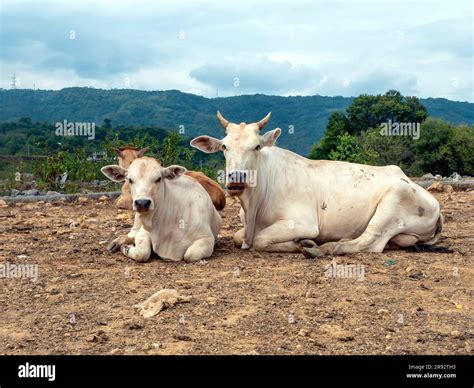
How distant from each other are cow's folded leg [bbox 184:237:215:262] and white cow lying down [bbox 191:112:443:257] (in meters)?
0.65

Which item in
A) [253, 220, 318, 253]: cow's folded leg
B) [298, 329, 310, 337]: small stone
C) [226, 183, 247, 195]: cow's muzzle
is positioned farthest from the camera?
[253, 220, 318, 253]: cow's folded leg

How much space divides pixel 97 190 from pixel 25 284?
8.99m

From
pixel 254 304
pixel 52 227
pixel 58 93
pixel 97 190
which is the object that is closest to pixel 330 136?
pixel 97 190

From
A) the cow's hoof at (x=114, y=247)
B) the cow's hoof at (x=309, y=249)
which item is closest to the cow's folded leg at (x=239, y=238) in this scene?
the cow's hoof at (x=309, y=249)

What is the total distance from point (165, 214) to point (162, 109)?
91612 mm

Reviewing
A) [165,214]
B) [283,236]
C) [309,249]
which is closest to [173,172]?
[165,214]

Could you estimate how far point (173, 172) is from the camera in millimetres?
7609

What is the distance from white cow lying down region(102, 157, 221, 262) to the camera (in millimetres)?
7227

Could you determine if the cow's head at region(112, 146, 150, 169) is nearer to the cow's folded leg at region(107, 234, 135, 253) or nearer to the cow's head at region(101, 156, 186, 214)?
the cow's folded leg at region(107, 234, 135, 253)

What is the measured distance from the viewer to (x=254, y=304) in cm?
552

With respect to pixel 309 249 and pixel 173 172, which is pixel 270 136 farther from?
pixel 309 249

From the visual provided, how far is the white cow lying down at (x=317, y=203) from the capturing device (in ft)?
25.3

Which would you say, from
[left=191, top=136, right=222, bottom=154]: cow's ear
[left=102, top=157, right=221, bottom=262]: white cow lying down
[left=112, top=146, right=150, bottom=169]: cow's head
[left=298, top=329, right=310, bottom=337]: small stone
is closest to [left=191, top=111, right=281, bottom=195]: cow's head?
[left=191, top=136, right=222, bottom=154]: cow's ear

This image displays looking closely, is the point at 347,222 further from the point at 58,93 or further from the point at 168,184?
the point at 58,93
